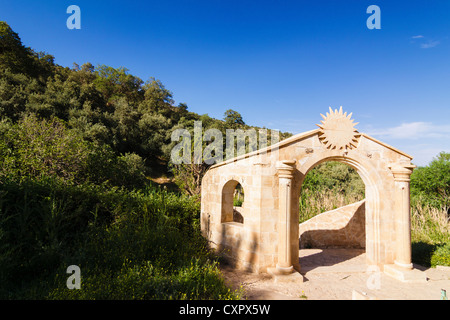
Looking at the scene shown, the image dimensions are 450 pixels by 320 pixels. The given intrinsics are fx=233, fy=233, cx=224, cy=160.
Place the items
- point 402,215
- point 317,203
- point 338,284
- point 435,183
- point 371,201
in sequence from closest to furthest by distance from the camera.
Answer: point 338,284 → point 402,215 → point 371,201 → point 435,183 → point 317,203

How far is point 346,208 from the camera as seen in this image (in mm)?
10273

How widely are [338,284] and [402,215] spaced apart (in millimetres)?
2875

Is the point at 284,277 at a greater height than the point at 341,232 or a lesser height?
lesser

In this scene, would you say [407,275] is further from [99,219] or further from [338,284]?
[99,219]

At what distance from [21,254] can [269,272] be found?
581 cm

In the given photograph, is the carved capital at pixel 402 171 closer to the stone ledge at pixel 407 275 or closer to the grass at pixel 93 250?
the stone ledge at pixel 407 275

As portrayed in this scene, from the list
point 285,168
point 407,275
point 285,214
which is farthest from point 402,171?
point 285,214

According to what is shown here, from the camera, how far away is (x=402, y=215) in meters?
6.84

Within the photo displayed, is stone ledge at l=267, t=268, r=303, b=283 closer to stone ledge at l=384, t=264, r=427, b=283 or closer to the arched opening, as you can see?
the arched opening

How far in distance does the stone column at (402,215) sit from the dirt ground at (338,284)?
2.31ft

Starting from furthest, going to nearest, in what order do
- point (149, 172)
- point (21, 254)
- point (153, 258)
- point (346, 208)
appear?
1. point (149, 172)
2. point (346, 208)
3. point (153, 258)
4. point (21, 254)
